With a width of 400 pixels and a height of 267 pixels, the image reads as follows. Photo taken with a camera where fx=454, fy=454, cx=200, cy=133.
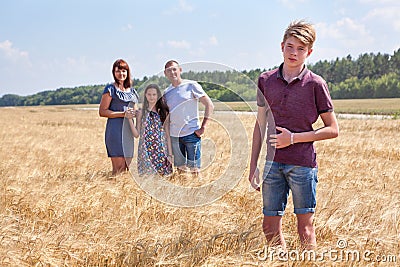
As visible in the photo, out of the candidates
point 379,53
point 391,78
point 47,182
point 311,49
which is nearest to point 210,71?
point 311,49

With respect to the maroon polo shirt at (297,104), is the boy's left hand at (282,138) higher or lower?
lower

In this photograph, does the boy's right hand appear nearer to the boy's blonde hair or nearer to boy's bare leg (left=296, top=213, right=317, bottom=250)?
boy's bare leg (left=296, top=213, right=317, bottom=250)

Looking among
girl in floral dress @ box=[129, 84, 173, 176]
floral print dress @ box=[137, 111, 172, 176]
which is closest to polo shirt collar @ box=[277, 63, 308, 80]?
girl in floral dress @ box=[129, 84, 173, 176]

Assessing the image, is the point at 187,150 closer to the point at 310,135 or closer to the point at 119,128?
the point at 119,128

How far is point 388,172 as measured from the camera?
20.3 feet

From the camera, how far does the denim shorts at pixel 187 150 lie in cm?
529

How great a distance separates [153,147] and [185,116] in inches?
24.8

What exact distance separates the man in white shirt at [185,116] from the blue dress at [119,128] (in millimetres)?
627

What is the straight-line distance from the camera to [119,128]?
5.95 m

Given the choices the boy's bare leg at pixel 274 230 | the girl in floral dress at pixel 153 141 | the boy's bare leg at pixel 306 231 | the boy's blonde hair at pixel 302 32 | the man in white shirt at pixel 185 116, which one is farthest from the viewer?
the girl in floral dress at pixel 153 141

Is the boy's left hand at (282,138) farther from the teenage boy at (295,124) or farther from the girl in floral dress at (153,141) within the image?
the girl in floral dress at (153,141)

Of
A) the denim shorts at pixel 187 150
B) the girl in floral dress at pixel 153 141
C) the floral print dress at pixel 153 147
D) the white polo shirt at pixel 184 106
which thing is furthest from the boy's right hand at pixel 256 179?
the floral print dress at pixel 153 147

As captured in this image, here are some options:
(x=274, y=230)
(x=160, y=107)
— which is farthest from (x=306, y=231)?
(x=160, y=107)

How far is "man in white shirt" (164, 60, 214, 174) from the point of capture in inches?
192
